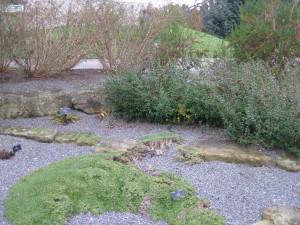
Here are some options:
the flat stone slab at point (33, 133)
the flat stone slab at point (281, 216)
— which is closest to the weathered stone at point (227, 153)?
the flat stone slab at point (281, 216)

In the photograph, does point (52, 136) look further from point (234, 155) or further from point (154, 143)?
point (234, 155)

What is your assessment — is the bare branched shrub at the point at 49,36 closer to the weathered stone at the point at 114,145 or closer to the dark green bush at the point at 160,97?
the dark green bush at the point at 160,97

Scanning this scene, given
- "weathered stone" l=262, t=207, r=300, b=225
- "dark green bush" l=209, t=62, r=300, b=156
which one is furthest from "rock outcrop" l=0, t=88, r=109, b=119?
"weathered stone" l=262, t=207, r=300, b=225

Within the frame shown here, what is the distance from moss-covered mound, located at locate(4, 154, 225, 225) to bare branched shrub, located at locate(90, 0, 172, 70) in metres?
4.54

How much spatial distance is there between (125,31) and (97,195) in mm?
5558

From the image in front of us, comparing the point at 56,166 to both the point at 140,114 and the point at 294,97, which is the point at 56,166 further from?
the point at 294,97

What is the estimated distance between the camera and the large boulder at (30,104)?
7047 mm

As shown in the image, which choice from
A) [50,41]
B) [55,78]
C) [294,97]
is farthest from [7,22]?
[294,97]

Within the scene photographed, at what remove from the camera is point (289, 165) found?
501cm

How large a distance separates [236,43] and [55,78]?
434cm

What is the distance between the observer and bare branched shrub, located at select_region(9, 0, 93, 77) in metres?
7.73

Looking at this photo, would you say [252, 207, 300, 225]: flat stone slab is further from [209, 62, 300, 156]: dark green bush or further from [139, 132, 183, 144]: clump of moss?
[139, 132, 183, 144]: clump of moss

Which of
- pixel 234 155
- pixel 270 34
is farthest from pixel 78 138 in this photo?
pixel 270 34

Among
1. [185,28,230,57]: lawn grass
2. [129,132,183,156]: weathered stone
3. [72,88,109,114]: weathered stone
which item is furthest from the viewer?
[185,28,230,57]: lawn grass
